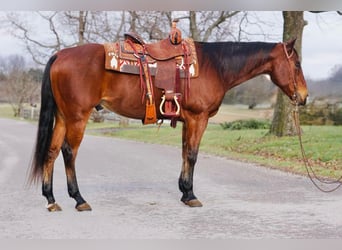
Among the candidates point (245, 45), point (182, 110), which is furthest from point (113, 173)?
point (245, 45)

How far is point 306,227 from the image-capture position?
2.97 meters

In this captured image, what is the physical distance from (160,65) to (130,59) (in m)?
0.23

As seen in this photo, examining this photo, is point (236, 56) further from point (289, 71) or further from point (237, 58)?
point (289, 71)

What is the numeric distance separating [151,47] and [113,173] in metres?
1.35

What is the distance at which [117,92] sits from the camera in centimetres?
321

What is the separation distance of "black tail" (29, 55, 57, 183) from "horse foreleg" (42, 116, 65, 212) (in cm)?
4

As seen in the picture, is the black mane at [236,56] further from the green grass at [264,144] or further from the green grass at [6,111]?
the green grass at [6,111]

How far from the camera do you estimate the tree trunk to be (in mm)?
4273

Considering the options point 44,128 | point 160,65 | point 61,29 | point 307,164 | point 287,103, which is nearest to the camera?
point 44,128

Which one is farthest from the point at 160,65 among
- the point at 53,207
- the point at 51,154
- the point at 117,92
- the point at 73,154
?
the point at 53,207

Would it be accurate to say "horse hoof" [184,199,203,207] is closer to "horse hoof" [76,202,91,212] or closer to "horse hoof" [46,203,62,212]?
"horse hoof" [76,202,91,212]

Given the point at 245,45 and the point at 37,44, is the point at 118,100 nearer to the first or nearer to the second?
the point at 245,45

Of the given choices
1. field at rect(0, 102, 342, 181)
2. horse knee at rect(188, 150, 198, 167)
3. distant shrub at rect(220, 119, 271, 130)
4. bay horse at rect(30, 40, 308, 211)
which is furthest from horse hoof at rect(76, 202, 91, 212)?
distant shrub at rect(220, 119, 271, 130)

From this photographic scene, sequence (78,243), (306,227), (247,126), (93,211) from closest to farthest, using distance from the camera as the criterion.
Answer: (78,243) → (306,227) → (93,211) → (247,126)
